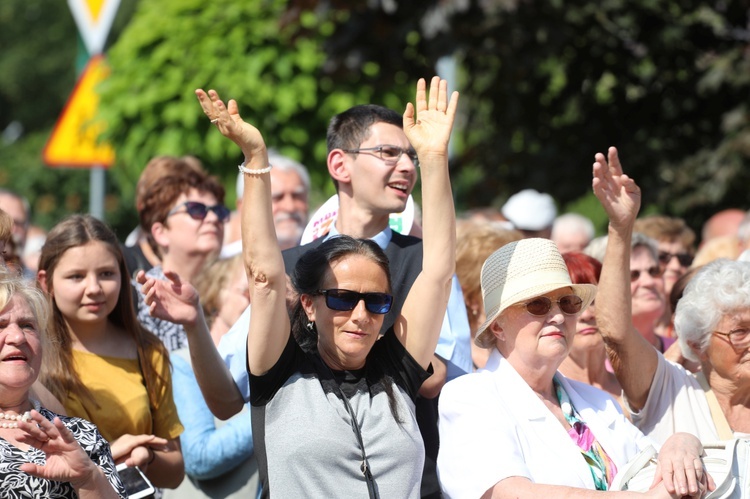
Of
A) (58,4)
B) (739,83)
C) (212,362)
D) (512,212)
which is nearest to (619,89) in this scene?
(739,83)

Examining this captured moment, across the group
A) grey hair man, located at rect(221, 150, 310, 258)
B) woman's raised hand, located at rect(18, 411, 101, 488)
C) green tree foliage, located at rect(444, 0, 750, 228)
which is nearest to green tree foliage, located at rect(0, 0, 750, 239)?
green tree foliage, located at rect(444, 0, 750, 228)

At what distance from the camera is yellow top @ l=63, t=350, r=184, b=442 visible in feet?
15.0

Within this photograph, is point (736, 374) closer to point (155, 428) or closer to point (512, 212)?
point (155, 428)

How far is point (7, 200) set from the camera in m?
8.01

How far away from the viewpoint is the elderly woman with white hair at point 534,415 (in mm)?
3695

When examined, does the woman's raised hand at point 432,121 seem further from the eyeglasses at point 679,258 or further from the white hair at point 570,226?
the white hair at point 570,226

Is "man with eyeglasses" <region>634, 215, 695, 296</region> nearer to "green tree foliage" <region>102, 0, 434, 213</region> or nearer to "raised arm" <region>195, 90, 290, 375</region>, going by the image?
"raised arm" <region>195, 90, 290, 375</region>

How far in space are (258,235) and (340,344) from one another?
453mm

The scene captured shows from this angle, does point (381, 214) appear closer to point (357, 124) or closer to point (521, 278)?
point (357, 124)

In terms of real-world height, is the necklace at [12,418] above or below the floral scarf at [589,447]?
below

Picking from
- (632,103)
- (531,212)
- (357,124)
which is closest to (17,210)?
(531,212)

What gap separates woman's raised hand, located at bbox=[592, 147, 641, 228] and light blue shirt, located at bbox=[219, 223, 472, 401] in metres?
0.63

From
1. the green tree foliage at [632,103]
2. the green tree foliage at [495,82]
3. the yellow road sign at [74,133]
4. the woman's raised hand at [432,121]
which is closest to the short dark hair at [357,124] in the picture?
the woman's raised hand at [432,121]

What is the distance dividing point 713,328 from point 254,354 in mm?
1730
